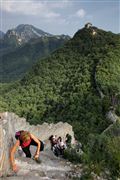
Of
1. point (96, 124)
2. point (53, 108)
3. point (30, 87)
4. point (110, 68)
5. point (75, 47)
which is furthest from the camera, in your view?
point (75, 47)

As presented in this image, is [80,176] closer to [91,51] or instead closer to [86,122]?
[86,122]

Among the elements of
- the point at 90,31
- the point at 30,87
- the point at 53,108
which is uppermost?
the point at 90,31

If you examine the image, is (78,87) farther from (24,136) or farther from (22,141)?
(24,136)

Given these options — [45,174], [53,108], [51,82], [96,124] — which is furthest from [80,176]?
[51,82]

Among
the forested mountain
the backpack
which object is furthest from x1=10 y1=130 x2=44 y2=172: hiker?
the forested mountain

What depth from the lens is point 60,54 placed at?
138250mm

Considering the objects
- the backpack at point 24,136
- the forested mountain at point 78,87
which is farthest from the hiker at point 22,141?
the forested mountain at point 78,87

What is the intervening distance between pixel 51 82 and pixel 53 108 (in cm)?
2866

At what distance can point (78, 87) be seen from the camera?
102 meters

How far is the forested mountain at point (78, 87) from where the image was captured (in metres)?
78.7

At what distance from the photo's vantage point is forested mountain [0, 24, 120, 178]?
78669 mm

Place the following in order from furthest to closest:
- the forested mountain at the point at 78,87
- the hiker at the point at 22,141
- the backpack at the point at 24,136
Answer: the forested mountain at the point at 78,87 → the backpack at the point at 24,136 → the hiker at the point at 22,141

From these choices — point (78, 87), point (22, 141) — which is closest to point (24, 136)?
point (22, 141)

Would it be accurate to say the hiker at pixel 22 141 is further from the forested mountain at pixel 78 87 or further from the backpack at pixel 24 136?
the forested mountain at pixel 78 87
